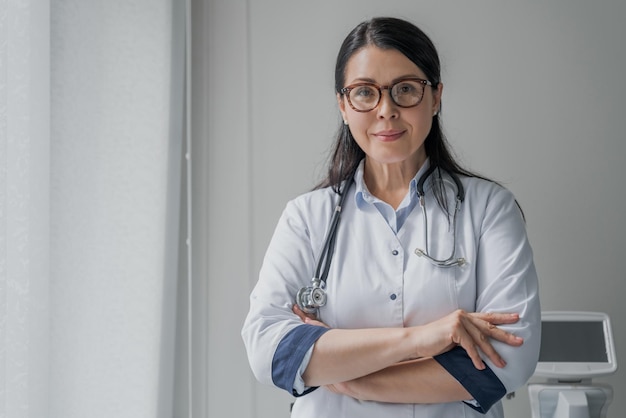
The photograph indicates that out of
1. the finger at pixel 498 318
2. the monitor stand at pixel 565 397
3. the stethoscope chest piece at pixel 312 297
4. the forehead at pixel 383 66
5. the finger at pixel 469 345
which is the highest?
the forehead at pixel 383 66

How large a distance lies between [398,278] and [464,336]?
0.18 metres

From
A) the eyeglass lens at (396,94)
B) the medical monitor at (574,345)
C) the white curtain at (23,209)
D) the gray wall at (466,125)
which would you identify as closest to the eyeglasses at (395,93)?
the eyeglass lens at (396,94)

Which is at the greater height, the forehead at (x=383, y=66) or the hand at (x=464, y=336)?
the forehead at (x=383, y=66)

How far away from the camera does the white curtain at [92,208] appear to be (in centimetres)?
182

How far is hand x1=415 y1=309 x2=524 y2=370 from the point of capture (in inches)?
52.8

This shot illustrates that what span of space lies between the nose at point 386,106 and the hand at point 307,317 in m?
0.42

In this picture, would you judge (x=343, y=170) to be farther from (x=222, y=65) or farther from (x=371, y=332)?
(x=222, y=65)

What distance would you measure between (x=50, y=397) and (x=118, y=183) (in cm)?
70

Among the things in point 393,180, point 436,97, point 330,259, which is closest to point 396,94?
point 436,97

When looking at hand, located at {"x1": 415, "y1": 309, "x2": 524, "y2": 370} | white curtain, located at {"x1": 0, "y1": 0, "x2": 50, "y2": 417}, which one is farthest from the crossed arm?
white curtain, located at {"x1": 0, "y1": 0, "x2": 50, "y2": 417}

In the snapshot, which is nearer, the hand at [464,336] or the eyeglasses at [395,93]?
the hand at [464,336]

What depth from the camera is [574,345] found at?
2.35 meters

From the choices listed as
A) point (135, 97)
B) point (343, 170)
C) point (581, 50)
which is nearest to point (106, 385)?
point (135, 97)

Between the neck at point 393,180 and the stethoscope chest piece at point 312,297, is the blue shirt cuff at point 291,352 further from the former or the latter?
the neck at point 393,180
